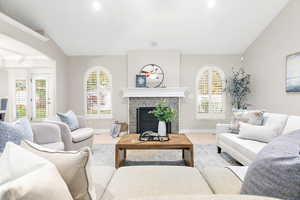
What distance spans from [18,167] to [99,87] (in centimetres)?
513

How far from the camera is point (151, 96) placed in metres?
5.41

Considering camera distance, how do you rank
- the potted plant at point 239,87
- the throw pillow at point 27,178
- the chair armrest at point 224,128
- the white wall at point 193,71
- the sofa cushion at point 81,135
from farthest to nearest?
the white wall at point 193,71 < the potted plant at point 239,87 < the chair armrest at point 224,128 < the sofa cushion at point 81,135 < the throw pillow at point 27,178

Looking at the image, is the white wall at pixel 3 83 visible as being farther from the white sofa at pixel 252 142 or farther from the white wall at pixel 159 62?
the white sofa at pixel 252 142

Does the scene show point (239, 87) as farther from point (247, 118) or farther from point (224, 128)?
point (247, 118)

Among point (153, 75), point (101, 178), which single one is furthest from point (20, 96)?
point (101, 178)

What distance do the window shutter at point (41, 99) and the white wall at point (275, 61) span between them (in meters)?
5.94

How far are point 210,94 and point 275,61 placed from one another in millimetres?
1858

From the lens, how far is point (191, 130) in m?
5.67

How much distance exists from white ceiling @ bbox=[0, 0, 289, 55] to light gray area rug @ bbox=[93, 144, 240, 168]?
286cm

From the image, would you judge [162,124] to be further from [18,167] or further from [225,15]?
[225,15]

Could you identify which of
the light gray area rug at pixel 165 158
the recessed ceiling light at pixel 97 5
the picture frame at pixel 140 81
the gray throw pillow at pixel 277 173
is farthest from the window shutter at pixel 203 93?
the gray throw pillow at pixel 277 173

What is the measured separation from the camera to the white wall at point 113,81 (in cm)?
568

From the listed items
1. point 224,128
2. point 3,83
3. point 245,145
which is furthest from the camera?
point 3,83

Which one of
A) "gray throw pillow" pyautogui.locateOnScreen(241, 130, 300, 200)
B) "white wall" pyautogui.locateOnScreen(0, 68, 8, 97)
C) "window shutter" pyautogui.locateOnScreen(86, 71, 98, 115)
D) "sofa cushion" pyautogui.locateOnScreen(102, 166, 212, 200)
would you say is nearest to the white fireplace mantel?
"window shutter" pyautogui.locateOnScreen(86, 71, 98, 115)
